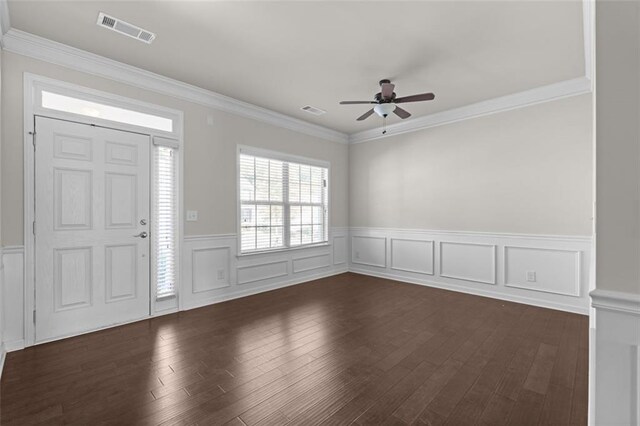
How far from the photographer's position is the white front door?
292 cm

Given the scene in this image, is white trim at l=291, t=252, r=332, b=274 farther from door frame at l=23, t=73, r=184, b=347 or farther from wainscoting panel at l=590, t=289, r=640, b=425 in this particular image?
wainscoting panel at l=590, t=289, r=640, b=425

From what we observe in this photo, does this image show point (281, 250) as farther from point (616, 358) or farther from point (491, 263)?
point (616, 358)

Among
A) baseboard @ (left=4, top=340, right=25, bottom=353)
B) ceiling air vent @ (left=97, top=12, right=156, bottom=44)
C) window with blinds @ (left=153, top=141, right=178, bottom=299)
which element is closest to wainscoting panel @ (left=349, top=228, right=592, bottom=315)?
window with blinds @ (left=153, top=141, right=178, bottom=299)

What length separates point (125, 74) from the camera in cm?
339

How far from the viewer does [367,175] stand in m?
6.01

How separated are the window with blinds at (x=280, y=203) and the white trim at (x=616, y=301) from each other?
13.3 ft

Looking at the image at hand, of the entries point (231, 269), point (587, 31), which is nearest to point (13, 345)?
point (231, 269)

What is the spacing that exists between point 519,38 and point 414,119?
7.81 ft

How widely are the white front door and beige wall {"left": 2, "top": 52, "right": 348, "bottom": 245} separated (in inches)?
6.8

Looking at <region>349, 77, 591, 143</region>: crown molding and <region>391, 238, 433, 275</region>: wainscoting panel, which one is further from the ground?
<region>349, 77, 591, 143</region>: crown molding

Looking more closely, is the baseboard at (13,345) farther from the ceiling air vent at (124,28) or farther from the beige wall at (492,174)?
the beige wall at (492,174)

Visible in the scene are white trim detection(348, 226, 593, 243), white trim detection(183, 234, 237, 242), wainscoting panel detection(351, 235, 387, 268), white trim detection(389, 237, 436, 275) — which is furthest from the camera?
wainscoting panel detection(351, 235, 387, 268)

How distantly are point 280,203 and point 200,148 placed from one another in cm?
156

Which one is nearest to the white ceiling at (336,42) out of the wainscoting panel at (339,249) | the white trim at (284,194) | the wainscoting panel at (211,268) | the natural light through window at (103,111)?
the natural light through window at (103,111)
